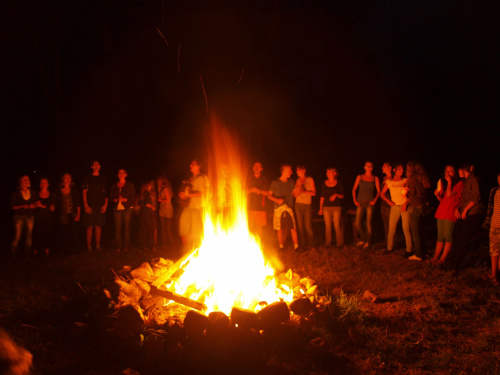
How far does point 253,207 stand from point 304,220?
127 cm

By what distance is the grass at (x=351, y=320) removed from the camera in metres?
4.05

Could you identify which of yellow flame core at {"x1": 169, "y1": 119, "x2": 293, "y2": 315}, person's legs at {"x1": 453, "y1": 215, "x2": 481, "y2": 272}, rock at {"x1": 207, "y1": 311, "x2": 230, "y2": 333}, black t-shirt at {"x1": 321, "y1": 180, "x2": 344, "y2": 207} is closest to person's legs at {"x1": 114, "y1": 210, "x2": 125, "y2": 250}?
yellow flame core at {"x1": 169, "y1": 119, "x2": 293, "y2": 315}

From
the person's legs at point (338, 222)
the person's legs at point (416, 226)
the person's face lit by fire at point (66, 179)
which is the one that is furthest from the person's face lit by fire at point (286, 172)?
the person's face lit by fire at point (66, 179)

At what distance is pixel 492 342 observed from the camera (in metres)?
4.49

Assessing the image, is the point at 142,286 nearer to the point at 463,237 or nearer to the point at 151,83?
the point at 463,237

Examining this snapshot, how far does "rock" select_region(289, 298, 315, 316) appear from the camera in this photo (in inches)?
196

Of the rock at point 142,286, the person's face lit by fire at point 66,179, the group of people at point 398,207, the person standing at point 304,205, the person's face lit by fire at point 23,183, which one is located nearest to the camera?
the rock at point 142,286

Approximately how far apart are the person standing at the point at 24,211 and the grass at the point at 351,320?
0.75 m

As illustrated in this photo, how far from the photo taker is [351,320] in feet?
16.3

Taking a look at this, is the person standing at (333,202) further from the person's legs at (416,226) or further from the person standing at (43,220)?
the person standing at (43,220)

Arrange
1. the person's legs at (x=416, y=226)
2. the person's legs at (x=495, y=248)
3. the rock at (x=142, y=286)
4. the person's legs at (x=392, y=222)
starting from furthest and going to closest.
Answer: the person's legs at (x=392, y=222)
the person's legs at (x=416, y=226)
the person's legs at (x=495, y=248)
the rock at (x=142, y=286)

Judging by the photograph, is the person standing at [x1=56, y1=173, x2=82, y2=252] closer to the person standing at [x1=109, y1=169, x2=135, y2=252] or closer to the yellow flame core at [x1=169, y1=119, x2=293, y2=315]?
the person standing at [x1=109, y1=169, x2=135, y2=252]

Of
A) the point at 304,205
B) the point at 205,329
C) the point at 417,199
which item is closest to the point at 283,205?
the point at 304,205

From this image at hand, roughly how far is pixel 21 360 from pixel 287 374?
2.32 m
